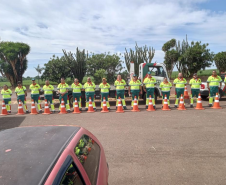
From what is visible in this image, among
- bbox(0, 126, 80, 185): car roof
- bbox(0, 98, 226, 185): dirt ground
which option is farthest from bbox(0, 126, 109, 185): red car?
bbox(0, 98, 226, 185): dirt ground

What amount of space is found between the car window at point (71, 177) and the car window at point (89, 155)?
0.63 feet

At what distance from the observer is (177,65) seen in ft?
90.7

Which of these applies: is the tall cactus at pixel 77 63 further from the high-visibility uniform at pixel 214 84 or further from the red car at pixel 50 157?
the red car at pixel 50 157

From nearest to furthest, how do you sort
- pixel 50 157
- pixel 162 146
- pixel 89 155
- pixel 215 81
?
pixel 50 157 → pixel 89 155 → pixel 162 146 → pixel 215 81

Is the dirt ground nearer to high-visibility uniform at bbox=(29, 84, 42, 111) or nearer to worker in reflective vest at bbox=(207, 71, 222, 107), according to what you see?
high-visibility uniform at bbox=(29, 84, 42, 111)

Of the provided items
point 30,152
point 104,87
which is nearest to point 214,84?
point 104,87

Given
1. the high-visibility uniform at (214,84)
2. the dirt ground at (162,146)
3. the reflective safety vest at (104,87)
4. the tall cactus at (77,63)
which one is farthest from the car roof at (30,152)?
the tall cactus at (77,63)

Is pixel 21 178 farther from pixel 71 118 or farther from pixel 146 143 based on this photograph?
pixel 71 118

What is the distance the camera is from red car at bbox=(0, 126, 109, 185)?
1.50 metres

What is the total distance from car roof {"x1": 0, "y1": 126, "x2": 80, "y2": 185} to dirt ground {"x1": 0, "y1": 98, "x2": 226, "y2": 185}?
183cm

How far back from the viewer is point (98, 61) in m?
17.3

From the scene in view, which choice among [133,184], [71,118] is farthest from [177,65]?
[133,184]

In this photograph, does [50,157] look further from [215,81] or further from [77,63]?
[77,63]

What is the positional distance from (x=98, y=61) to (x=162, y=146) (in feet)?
43.3
